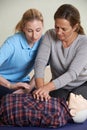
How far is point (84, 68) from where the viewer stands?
1899mm

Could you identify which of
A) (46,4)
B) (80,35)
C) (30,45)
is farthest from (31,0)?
(80,35)

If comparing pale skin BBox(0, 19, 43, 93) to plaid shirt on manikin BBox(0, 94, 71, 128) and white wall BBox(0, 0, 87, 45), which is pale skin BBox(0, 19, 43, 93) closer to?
plaid shirt on manikin BBox(0, 94, 71, 128)

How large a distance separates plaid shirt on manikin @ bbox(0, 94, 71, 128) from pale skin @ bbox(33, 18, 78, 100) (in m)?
0.05

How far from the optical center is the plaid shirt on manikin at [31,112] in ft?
5.21

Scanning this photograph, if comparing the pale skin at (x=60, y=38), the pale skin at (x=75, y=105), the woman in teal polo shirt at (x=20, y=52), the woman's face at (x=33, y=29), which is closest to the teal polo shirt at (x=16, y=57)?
the woman in teal polo shirt at (x=20, y=52)

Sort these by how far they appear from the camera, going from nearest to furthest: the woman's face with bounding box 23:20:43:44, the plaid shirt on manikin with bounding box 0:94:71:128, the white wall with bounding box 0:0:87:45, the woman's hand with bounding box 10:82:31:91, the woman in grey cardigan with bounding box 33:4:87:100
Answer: the plaid shirt on manikin with bounding box 0:94:71:128
the woman in grey cardigan with bounding box 33:4:87:100
the woman's face with bounding box 23:20:43:44
the woman's hand with bounding box 10:82:31:91
the white wall with bounding box 0:0:87:45

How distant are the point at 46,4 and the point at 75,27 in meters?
1.12

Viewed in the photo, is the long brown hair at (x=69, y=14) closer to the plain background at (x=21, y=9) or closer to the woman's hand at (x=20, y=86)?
the woman's hand at (x=20, y=86)

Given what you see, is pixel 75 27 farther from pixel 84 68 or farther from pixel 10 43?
pixel 10 43

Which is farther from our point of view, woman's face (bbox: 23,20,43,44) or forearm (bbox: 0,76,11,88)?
forearm (bbox: 0,76,11,88)

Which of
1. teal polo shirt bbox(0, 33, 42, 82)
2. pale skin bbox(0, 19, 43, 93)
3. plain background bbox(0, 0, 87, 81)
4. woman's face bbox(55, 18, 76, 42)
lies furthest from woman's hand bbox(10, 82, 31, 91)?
plain background bbox(0, 0, 87, 81)

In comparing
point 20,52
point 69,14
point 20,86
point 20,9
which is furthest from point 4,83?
point 20,9

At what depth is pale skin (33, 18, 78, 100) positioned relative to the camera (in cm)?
165

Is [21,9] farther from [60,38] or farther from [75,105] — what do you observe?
[75,105]
